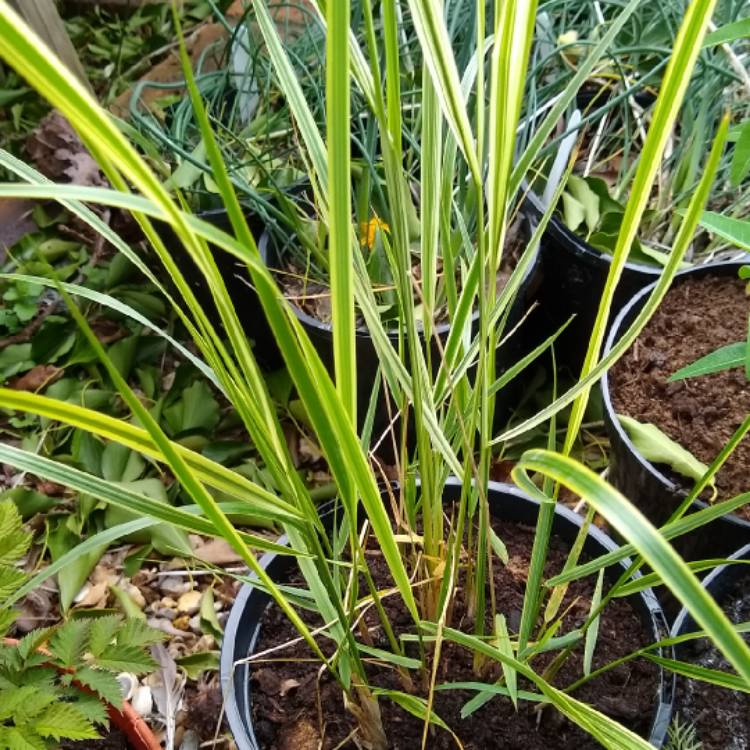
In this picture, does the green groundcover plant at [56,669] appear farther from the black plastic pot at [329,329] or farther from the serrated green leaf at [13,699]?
the black plastic pot at [329,329]

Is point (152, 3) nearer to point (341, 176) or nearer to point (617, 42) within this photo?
point (617, 42)

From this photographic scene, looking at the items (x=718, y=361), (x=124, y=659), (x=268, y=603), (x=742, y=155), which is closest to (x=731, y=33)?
(x=742, y=155)

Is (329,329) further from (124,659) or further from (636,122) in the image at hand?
(636,122)

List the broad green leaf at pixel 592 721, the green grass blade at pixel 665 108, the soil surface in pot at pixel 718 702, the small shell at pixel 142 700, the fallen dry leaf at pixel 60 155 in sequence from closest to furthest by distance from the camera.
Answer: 1. the green grass blade at pixel 665 108
2. the broad green leaf at pixel 592 721
3. the soil surface in pot at pixel 718 702
4. the small shell at pixel 142 700
5. the fallen dry leaf at pixel 60 155

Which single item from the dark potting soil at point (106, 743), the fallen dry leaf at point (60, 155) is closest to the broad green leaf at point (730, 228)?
the dark potting soil at point (106, 743)

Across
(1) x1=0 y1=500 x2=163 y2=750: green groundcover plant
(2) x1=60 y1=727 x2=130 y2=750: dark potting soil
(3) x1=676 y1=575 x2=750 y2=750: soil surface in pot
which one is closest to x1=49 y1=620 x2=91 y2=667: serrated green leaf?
(1) x1=0 y1=500 x2=163 y2=750: green groundcover plant
